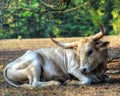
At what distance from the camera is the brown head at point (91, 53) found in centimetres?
844

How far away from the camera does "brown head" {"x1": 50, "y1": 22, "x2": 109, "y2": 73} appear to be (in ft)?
27.7

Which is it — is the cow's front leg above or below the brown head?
below

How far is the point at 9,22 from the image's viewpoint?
2480cm

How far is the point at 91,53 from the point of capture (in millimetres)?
8539

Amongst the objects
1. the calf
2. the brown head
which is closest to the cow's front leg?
the calf

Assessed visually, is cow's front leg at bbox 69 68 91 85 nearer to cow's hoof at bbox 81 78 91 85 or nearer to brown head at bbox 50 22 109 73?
cow's hoof at bbox 81 78 91 85

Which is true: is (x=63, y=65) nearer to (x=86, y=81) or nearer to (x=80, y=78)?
(x=80, y=78)

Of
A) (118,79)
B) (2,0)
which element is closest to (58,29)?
(2,0)

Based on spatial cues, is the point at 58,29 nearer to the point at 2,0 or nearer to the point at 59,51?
the point at 2,0

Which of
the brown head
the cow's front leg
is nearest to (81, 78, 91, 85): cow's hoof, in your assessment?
the cow's front leg

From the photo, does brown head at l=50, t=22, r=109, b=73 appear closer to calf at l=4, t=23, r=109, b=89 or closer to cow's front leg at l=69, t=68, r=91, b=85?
calf at l=4, t=23, r=109, b=89

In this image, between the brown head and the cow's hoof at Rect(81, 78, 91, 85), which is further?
the cow's hoof at Rect(81, 78, 91, 85)

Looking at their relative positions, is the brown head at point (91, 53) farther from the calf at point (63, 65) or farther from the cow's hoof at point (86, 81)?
the cow's hoof at point (86, 81)

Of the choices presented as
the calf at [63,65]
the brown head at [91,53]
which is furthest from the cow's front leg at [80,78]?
the brown head at [91,53]
